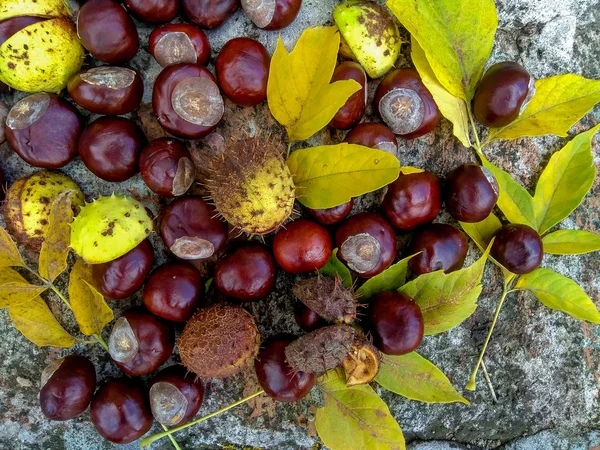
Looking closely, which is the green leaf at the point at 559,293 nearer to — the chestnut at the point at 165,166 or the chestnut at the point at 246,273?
the chestnut at the point at 246,273

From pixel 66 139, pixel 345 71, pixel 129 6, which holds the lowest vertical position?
pixel 66 139

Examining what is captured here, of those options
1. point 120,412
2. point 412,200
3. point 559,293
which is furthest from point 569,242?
point 120,412

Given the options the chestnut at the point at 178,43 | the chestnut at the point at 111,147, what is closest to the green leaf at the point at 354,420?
the chestnut at the point at 111,147

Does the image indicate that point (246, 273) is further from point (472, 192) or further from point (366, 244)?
point (472, 192)

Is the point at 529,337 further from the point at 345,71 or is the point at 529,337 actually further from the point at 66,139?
the point at 66,139

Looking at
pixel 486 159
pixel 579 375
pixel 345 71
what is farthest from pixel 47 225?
pixel 579 375
